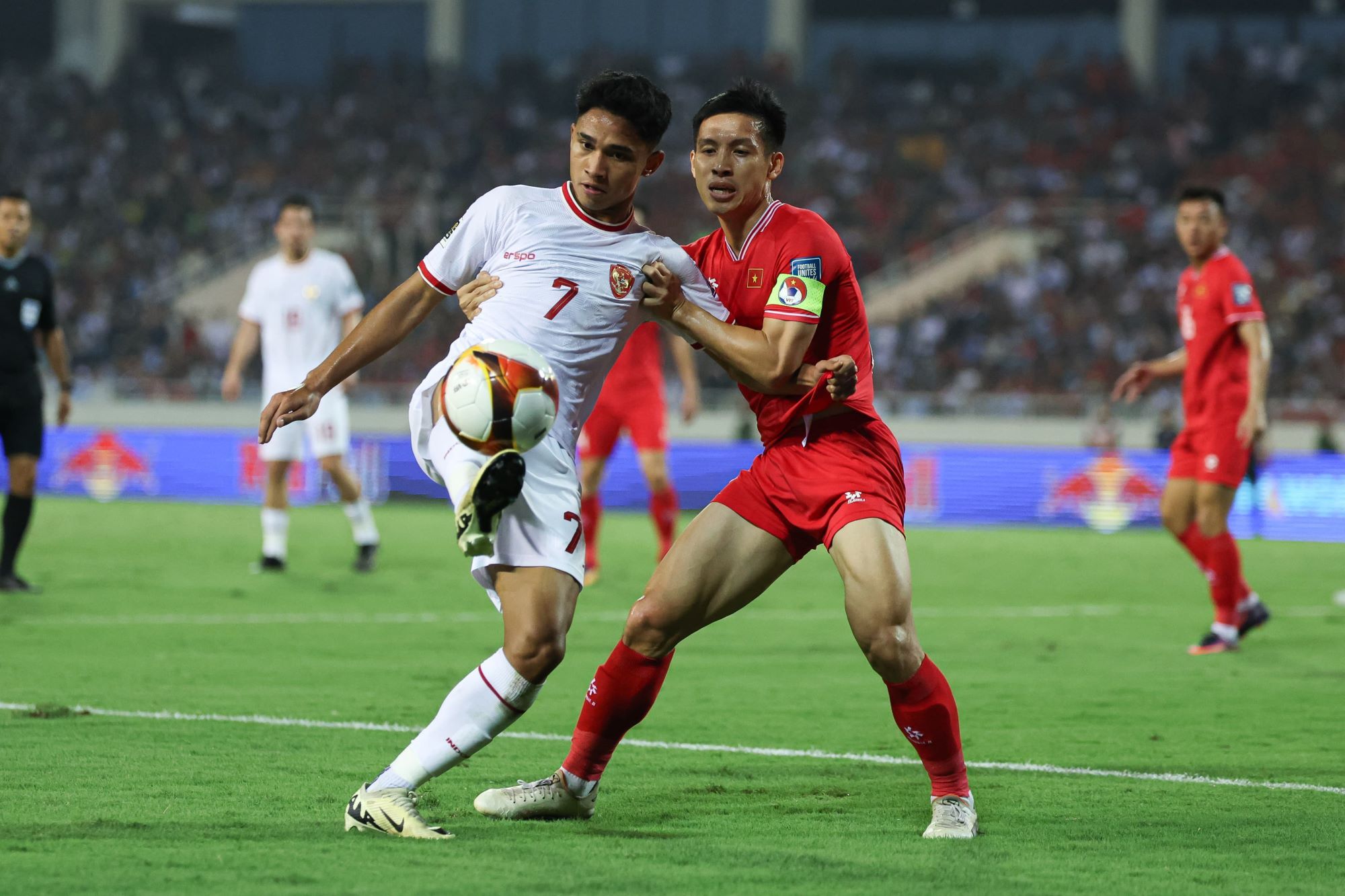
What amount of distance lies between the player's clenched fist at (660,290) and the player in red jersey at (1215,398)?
4874 mm

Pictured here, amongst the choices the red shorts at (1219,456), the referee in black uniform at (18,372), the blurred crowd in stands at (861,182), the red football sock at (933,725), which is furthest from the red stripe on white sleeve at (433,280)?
the blurred crowd in stands at (861,182)

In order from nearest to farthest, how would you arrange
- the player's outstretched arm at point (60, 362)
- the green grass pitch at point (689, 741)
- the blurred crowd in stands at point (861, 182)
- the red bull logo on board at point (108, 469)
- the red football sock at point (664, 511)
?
the green grass pitch at point (689, 741) < the player's outstretched arm at point (60, 362) < the red football sock at point (664, 511) < the red bull logo on board at point (108, 469) < the blurred crowd in stands at point (861, 182)

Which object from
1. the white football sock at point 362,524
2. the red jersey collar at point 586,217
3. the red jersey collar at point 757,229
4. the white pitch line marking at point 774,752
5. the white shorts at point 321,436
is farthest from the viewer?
the white football sock at point 362,524

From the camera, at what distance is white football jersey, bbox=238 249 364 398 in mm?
12055

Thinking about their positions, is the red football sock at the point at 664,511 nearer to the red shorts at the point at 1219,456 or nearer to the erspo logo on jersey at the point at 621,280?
the red shorts at the point at 1219,456

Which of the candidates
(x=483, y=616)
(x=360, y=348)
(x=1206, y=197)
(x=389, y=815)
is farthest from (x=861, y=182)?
(x=389, y=815)

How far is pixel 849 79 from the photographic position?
112ft

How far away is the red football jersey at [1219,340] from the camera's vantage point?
354 inches

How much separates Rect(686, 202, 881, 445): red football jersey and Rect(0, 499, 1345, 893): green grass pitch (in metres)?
1.21

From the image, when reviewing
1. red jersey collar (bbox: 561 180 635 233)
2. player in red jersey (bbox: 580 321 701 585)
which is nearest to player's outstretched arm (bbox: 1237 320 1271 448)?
player in red jersey (bbox: 580 321 701 585)

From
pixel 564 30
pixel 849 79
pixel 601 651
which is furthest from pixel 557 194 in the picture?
pixel 564 30

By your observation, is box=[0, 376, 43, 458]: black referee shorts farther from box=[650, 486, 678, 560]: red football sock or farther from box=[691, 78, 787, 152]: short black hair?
box=[691, 78, 787, 152]: short black hair

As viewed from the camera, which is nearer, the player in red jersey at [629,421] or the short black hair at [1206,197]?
the short black hair at [1206,197]

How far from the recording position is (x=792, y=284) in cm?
468
